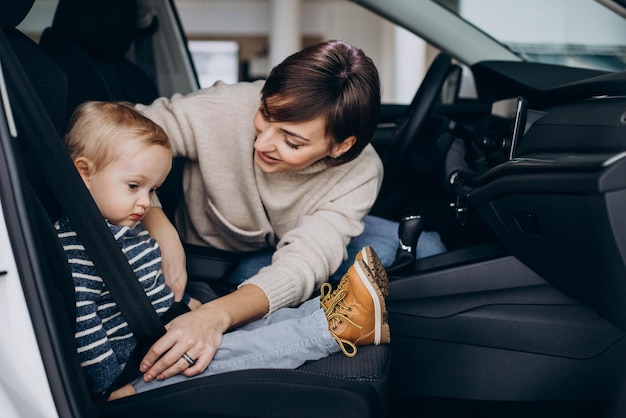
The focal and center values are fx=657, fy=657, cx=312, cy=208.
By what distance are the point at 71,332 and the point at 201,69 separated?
5.82 metres

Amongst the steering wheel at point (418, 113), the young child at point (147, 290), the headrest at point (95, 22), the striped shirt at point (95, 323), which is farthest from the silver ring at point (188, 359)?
the headrest at point (95, 22)

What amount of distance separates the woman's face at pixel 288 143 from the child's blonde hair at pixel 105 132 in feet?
0.69

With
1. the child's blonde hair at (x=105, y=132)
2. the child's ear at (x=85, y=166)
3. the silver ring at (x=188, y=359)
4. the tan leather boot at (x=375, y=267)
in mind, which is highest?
the child's blonde hair at (x=105, y=132)

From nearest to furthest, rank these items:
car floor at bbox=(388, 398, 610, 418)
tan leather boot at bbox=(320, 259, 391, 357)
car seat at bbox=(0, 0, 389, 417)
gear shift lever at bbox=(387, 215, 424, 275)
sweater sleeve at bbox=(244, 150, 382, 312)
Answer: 1. car seat at bbox=(0, 0, 389, 417)
2. tan leather boot at bbox=(320, 259, 391, 357)
3. sweater sleeve at bbox=(244, 150, 382, 312)
4. gear shift lever at bbox=(387, 215, 424, 275)
5. car floor at bbox=(388, 398, 610, 418)

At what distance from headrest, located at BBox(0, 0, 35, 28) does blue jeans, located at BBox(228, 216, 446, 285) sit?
0.69 meters

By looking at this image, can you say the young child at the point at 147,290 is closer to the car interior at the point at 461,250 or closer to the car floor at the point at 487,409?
the car interior at the point at 461,250

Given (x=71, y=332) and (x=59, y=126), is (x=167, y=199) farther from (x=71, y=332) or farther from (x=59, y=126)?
(x=71, y=332)

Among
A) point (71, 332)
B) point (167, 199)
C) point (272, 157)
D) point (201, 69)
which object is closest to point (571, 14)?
point (272, 157)

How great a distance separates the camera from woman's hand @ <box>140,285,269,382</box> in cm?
106

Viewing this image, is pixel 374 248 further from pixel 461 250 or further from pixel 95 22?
pixel 95 22

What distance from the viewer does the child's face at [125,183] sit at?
1.14m

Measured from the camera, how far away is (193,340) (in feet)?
3.53

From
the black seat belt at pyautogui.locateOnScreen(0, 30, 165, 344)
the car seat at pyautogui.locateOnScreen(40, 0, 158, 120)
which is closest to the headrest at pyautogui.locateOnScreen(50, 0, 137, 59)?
the car seat at pyautogui.locateOnScreen(40, 0, 158, 120)

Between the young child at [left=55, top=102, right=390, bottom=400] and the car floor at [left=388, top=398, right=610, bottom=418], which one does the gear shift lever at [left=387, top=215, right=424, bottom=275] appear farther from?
the car floor at [left=388, top=398, right=610, bottom=418]
